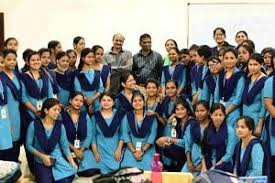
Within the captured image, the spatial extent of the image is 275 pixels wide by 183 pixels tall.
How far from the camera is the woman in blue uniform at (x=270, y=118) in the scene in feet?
13.4

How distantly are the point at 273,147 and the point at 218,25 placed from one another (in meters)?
3.22

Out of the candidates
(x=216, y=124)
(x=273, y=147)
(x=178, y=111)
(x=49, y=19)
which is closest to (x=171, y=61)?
(x=178, y=111)

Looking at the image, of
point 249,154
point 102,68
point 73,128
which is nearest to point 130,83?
point 102,68

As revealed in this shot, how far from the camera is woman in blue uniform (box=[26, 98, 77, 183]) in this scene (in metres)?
4.32

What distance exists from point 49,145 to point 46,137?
7 centimetres

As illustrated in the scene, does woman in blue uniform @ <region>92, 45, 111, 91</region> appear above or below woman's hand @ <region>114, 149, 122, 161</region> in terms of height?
above

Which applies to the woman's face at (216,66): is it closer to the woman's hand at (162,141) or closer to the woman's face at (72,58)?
the woman's hand at (162,141)

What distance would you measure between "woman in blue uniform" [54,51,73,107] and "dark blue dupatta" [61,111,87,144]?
0.42 m

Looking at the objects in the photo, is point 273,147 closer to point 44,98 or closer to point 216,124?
point 216,124

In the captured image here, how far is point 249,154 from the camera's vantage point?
3.84m

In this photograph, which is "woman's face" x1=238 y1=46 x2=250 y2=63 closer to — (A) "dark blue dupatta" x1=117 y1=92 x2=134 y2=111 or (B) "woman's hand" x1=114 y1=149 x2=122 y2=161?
(A) "dark blue dupatta" x1=117 y1=92 x2=134 y2=111

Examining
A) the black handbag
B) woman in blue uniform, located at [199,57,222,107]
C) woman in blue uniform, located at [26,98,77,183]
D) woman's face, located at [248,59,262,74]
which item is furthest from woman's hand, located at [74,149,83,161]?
the black handbag

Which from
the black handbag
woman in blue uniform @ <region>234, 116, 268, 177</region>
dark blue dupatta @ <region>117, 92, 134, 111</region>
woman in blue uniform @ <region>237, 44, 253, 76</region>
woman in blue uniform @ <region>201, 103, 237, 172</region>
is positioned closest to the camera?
the black handbag

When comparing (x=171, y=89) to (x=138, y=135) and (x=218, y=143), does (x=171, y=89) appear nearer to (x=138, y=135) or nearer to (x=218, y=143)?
(x=138, y=135)
